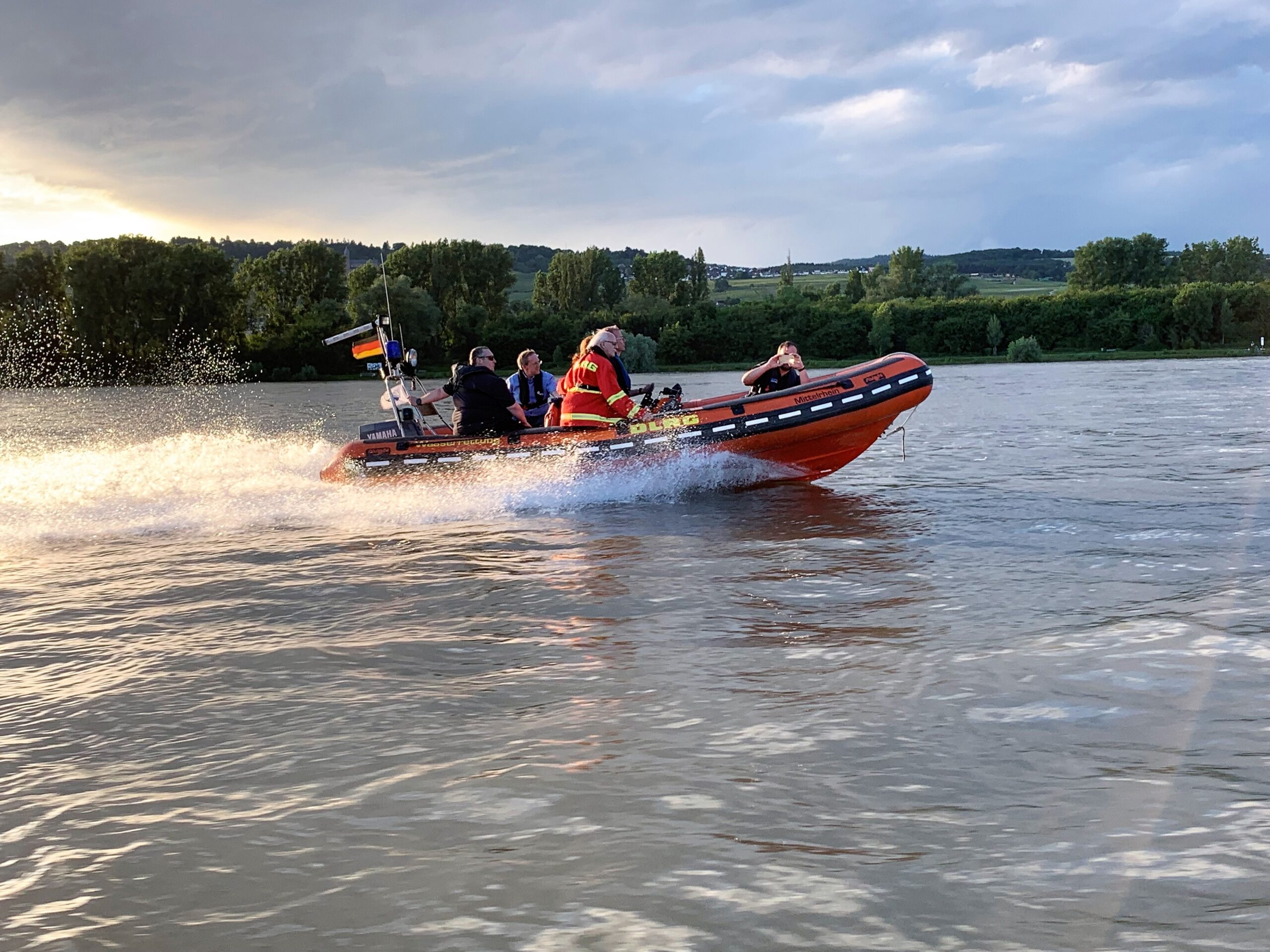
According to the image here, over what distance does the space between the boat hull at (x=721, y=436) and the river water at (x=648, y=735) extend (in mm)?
1152

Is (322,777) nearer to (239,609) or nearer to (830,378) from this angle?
(239,609)

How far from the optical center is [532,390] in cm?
1305

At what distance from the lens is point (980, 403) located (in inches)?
1201

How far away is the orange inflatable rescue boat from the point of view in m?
11.7

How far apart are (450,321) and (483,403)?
196ft

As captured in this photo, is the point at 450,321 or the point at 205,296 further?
the point at 450,321

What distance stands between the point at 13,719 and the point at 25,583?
148 inches

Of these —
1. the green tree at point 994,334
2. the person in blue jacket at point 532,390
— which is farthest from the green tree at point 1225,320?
the person in blue jacket at point 532,390

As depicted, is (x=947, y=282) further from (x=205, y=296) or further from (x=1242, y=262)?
(x=205, y=296)

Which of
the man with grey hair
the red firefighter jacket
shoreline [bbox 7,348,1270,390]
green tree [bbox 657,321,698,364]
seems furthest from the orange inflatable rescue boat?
green tree [bbox 657,321,698,364]

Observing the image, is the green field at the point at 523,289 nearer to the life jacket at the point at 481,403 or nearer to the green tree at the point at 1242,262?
the green tree at the point at 1242,262

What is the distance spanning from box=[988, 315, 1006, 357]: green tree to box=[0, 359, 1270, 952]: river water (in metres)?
56.5

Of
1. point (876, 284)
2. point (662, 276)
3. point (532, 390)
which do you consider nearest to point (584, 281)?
point (662, 276)

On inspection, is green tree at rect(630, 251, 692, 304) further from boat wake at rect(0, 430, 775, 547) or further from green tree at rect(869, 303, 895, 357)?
boat wake at rect(0, 430, 775, 547)
